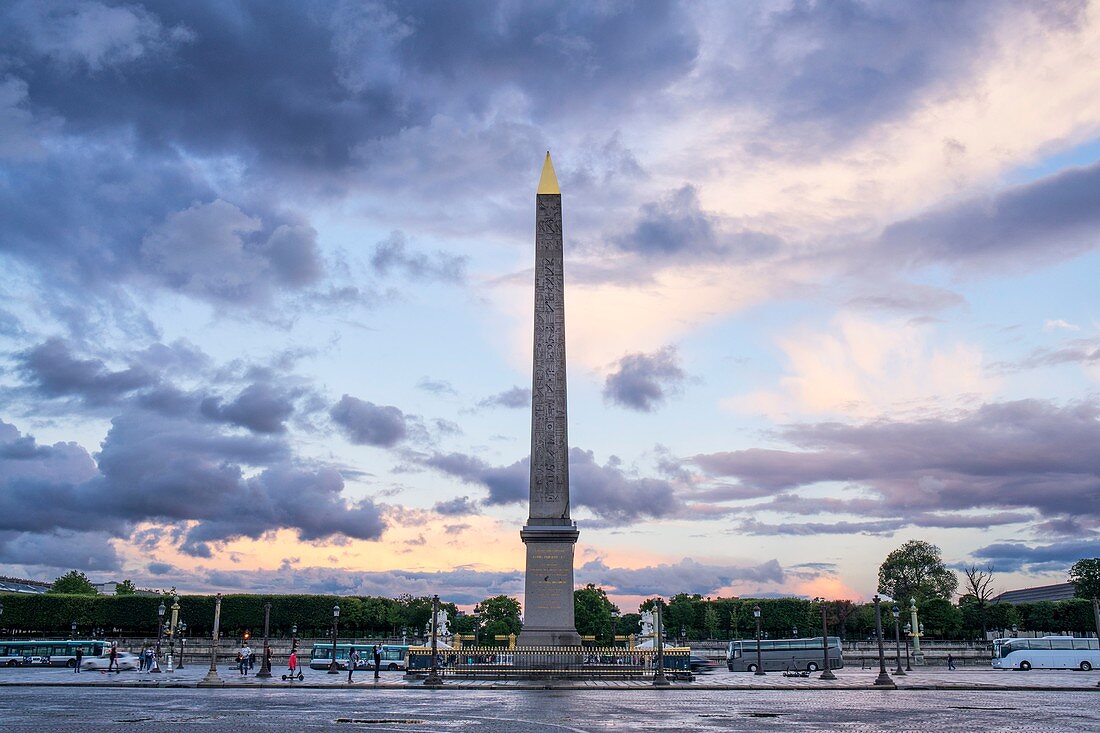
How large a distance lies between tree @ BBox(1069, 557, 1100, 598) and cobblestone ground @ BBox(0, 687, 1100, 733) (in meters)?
83.9

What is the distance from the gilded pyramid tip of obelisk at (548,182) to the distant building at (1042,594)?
12658cm

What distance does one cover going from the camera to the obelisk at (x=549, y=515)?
119 ft

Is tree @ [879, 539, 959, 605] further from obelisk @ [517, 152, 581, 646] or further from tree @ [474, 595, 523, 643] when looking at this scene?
obelisk @ [517, 152, 581, 646]

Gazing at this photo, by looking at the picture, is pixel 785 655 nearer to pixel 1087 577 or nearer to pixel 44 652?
pixel 44 652

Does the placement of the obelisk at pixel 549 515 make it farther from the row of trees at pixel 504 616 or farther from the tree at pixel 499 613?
the tree at pixel 499 613

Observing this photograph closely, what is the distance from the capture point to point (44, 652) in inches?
2275

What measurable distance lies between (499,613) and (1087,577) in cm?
6655

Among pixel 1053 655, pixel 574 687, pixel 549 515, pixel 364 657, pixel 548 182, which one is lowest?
pixel 364 657

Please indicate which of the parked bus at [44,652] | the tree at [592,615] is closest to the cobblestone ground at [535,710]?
the parked bus at [44,652]

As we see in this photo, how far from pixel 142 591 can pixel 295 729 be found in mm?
193399

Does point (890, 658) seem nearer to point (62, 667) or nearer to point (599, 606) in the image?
point (599, 606)

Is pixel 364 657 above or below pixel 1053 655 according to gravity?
below

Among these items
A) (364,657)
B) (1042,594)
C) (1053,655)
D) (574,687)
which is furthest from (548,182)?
(1042,594)

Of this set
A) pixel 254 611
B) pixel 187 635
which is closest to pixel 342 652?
pixel 254 611
